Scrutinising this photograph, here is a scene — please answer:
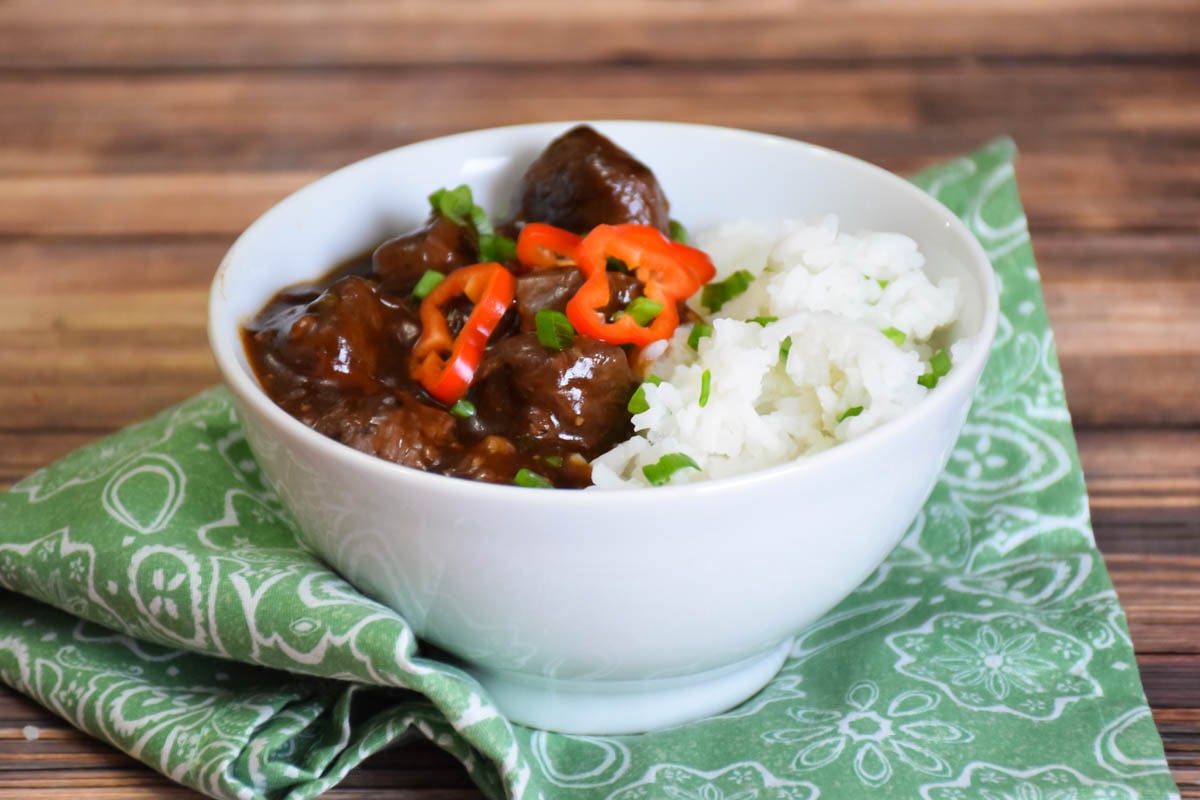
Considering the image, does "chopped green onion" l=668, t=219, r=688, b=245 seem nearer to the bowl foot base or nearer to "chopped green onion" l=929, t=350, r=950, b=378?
"chopped green onion" l=929, t=350, r=950, b=378

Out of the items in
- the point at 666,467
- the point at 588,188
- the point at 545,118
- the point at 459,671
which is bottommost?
the point at 459,671

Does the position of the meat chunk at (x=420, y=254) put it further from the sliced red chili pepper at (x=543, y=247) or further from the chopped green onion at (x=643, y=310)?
the chopped green onion at (x=643, y=310)

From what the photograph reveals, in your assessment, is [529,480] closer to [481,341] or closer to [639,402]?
[639,402]

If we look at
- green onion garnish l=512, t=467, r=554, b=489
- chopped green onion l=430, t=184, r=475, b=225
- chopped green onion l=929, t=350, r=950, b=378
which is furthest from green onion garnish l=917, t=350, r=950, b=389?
chopped green onion l=430, t=184, r=475, b=225

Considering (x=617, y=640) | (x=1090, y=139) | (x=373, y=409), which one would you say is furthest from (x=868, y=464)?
(x=1090, y=139)

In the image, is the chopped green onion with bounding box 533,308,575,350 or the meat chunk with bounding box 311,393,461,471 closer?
the meat chunk with bounding box 311,393,461,471

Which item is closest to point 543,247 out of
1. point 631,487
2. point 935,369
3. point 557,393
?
point 557,393
